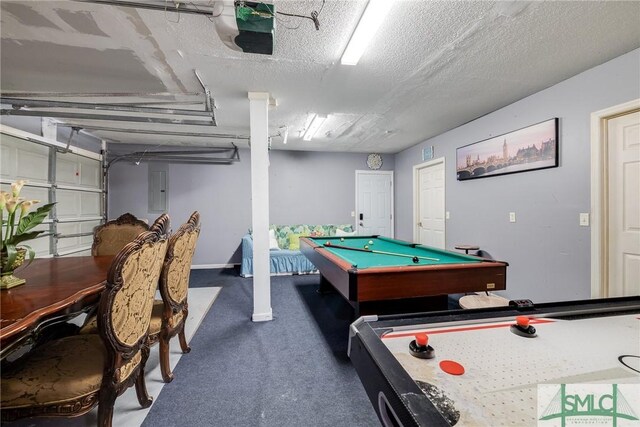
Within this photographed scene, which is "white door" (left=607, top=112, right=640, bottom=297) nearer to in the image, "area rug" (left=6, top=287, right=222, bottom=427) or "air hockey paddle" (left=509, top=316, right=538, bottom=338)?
"air hockey paddle" (left=509, top=316, right=538, bottom=338)

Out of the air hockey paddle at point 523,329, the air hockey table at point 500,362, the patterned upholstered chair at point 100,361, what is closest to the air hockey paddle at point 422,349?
the air hockey table at point 500,362

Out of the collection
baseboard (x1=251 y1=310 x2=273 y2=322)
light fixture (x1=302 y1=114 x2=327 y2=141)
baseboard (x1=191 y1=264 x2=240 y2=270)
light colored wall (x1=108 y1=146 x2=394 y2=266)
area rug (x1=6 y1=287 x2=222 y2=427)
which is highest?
light fixture (x1=302 y1=114 x2=327 y2=141)

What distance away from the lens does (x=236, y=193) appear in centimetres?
538

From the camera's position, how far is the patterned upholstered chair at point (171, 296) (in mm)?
1689

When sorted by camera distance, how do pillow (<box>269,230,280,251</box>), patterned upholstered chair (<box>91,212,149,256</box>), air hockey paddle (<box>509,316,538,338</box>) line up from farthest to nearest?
pillow (<box>269,230,280,251</box>)
patterned upholstered chair (<box>91,212,149,256</box>)
air hockey paddle (<box>509,316,538,338</box>)

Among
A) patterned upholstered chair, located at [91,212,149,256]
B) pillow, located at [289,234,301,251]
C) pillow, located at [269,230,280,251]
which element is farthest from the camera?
pillow, located at [289,234,301,251]

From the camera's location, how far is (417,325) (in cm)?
95

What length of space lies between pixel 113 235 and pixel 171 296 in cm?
146

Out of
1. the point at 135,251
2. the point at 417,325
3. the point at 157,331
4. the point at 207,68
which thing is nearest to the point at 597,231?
the point at 417,325

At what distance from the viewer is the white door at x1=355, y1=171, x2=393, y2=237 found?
5.95 m

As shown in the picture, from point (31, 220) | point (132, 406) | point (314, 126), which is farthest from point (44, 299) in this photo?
point (314, 126)

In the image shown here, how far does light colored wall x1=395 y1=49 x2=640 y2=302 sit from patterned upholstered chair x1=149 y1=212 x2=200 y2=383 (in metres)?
3.50

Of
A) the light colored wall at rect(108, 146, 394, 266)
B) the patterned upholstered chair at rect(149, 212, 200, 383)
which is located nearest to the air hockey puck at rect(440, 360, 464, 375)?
the patterned upholstered chair at rect(149, 212, 200, 383)

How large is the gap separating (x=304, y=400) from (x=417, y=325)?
42.9 inches
